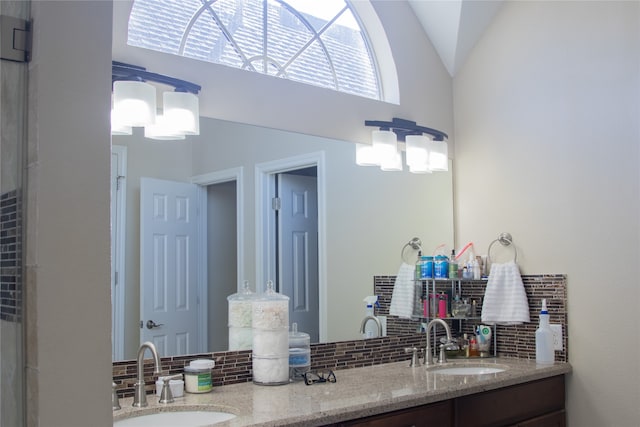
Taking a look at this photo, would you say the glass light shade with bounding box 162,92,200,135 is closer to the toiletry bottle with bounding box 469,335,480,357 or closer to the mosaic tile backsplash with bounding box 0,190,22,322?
the mosaic tile backsplash with bounding box 0,190,22,322

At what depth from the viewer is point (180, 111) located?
2.33 metres

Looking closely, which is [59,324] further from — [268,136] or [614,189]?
[614,189]

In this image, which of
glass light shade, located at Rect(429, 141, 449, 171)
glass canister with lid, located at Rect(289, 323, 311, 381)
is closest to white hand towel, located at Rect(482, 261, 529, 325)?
glass light shade, located at Rect(429, 141, 449, 171)

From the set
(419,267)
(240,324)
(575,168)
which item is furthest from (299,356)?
(575,168)

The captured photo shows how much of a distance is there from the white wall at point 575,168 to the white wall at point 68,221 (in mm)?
2271

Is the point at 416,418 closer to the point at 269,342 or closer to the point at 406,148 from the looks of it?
the point at 269,342

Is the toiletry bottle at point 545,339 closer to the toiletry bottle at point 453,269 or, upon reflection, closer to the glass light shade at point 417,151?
the toiletry bottle at point 453,269

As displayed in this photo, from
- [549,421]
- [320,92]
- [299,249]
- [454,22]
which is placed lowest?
[549,421]

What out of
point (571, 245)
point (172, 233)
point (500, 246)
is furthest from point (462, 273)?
point (172, 233)

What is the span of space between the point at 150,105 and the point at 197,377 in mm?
920

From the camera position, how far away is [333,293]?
9.37 ft

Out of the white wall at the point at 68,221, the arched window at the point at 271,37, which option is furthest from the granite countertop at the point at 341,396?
the arched window at the point at 271,37

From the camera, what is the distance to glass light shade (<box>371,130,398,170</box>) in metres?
3.03

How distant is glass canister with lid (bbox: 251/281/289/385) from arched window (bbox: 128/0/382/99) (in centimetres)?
98
